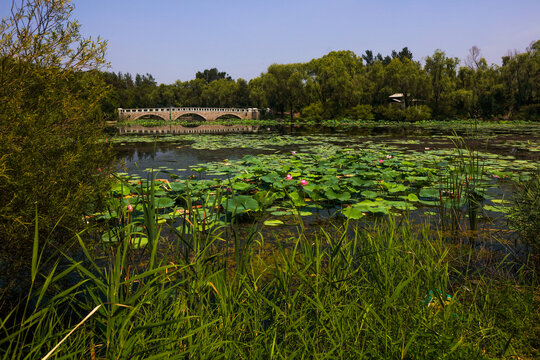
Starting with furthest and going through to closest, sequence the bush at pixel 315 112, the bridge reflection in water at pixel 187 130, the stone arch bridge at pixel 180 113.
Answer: the stone arch bridge at pixel 180 113, the bush at pixel 315 112, the bridge reflection in water at pixel 187 130

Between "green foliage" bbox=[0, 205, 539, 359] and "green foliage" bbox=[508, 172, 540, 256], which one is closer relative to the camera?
"green foliage" bbox=[0, 205, 539, 359]

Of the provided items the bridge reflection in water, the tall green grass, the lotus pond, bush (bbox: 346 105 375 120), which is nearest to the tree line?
bush (bbox: 346 105 375 120)

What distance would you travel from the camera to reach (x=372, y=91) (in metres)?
37.1

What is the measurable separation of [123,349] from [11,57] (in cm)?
205

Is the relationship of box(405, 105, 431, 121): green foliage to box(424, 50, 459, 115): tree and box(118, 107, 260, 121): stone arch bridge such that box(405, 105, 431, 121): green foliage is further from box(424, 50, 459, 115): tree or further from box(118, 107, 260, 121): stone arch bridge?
A: box(118, 107, 260, 121): stone arch bridge

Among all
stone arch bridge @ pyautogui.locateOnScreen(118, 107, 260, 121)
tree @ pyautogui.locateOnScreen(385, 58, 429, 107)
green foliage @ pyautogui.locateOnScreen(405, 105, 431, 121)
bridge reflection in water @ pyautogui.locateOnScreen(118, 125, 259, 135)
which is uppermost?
tree @ pyautogui.locateOnScreen(385, 58, 429, 107)

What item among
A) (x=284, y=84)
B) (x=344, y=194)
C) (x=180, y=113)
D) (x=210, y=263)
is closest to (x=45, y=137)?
(x=210, y=263)

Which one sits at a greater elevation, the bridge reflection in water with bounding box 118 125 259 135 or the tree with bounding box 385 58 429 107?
the tree with bounding box 385 58 429 107

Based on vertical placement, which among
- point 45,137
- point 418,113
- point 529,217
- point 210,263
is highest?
point 418,113

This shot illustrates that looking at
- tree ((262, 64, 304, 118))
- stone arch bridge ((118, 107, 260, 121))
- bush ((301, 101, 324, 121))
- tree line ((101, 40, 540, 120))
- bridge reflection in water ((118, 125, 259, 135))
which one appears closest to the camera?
bridge reflection in water ((118, 125, 259, 135))

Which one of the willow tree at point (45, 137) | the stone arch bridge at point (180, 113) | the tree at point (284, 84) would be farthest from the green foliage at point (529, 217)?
the stone arch bridge at point (180, 113)

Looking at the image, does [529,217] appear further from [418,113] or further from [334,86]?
[334,86]

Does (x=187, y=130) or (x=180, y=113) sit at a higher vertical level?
(x=180, y=113)

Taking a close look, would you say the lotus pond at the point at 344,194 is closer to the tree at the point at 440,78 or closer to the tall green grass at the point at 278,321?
the tall green grass at the point at 278,321
